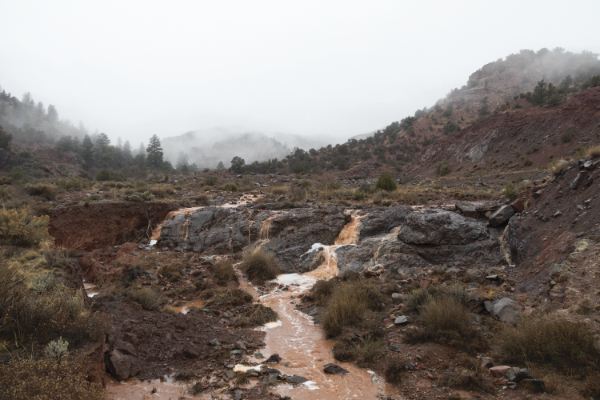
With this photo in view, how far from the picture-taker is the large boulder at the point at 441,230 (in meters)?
11.5

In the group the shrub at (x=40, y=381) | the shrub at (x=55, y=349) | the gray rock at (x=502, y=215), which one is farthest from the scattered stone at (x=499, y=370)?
the gray rock at (x=502, y=215)

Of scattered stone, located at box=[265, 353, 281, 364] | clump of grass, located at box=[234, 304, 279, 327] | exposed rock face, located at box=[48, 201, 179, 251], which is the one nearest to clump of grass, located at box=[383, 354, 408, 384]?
scattered stone, located at box=[265, 353, 281, 364]

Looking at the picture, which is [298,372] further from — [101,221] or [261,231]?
[101,221]

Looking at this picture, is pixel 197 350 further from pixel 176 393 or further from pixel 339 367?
pixel 339 367

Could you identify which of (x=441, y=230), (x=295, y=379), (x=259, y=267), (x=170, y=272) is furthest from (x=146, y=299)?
(x=441, y=230)

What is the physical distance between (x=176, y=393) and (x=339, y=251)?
954 cm

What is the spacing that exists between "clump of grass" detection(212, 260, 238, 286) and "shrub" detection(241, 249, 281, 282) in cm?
79

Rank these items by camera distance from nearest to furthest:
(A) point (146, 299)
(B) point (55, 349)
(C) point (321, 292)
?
(B) point (55, 349)
(A) point (146, 299)
(C) point (321, 292)

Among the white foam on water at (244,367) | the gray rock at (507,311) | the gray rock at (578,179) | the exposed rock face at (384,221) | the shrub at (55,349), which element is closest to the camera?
the shrub at (55,349)

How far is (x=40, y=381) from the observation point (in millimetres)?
2656

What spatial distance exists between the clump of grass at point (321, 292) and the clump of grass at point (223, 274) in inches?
130

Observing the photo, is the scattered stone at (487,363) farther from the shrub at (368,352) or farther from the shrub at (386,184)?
the shrub at (386,184)

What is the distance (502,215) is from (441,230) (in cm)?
228

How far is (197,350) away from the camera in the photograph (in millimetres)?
5785
